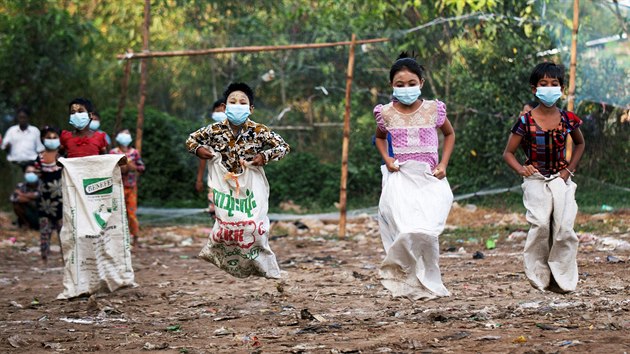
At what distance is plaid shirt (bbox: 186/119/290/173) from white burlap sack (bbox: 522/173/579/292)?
5.95ft

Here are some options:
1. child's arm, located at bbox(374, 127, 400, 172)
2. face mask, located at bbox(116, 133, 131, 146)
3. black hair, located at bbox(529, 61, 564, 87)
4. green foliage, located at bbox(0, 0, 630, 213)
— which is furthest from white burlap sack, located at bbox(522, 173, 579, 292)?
face mask, located at bbox(116, 133, 131, 146)

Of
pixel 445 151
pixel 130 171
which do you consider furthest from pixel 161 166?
pixel 445 151

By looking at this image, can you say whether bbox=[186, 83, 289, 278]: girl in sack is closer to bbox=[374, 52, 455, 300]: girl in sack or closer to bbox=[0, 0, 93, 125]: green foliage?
bbox=[374, 52, 455, 300]: girl in sack

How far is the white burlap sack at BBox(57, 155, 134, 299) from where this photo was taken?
25.7ft

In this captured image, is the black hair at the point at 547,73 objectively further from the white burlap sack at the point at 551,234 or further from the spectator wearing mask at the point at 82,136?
the spectator wearing mask at the point at 82,136

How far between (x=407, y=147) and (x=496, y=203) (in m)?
7.31

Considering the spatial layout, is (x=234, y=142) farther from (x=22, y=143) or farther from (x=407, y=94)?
(x=22, y=143)

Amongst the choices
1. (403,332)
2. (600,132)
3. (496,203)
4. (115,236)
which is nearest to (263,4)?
(496,203)

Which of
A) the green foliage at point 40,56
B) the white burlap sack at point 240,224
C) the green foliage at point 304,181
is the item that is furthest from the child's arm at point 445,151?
the green foliage at point 40,56

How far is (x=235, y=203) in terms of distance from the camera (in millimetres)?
7387

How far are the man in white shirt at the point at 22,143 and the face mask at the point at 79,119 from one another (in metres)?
6.62

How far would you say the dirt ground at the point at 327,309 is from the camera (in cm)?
555

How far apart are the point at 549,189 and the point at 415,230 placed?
0.95 meters

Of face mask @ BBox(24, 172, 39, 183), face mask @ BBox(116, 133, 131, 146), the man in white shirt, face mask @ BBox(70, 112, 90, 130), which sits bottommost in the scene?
face mask @ BBox(24, 172, 39, 183)
